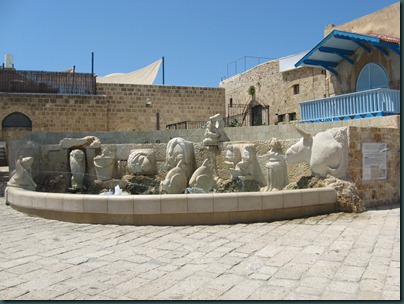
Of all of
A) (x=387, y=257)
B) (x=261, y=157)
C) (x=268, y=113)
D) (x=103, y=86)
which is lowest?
(x=387, y=257)

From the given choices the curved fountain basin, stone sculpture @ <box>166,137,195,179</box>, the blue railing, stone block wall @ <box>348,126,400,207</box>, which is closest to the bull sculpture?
stone block wall @ <box>348,126,400,207</box>

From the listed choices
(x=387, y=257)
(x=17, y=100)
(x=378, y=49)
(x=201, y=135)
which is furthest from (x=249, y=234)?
(x=17, y=100)

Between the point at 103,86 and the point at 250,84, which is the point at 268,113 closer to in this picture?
the point at 250,84

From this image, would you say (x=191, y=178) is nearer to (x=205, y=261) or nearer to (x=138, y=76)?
(x=205, y=261)

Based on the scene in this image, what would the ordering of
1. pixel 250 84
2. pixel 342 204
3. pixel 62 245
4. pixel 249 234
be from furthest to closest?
pixel 250 84
pixel 342 204
pixel 249 234
pixel 62 245

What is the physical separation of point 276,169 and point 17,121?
17.0 metres

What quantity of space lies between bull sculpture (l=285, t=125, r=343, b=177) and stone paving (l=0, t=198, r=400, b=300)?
3.95 ft

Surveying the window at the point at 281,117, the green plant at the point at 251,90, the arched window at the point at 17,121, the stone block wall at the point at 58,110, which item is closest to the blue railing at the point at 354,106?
the window at the point at 281,117

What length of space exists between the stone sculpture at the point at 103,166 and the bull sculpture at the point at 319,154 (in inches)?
194

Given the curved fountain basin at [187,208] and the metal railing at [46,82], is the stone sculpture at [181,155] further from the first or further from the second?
the metal railing at [46,82]

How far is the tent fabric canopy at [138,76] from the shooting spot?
28281 millimetres

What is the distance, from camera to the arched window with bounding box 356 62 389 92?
12.2 meters

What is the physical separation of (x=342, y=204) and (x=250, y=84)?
1906 cm

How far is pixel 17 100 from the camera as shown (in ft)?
63.9
